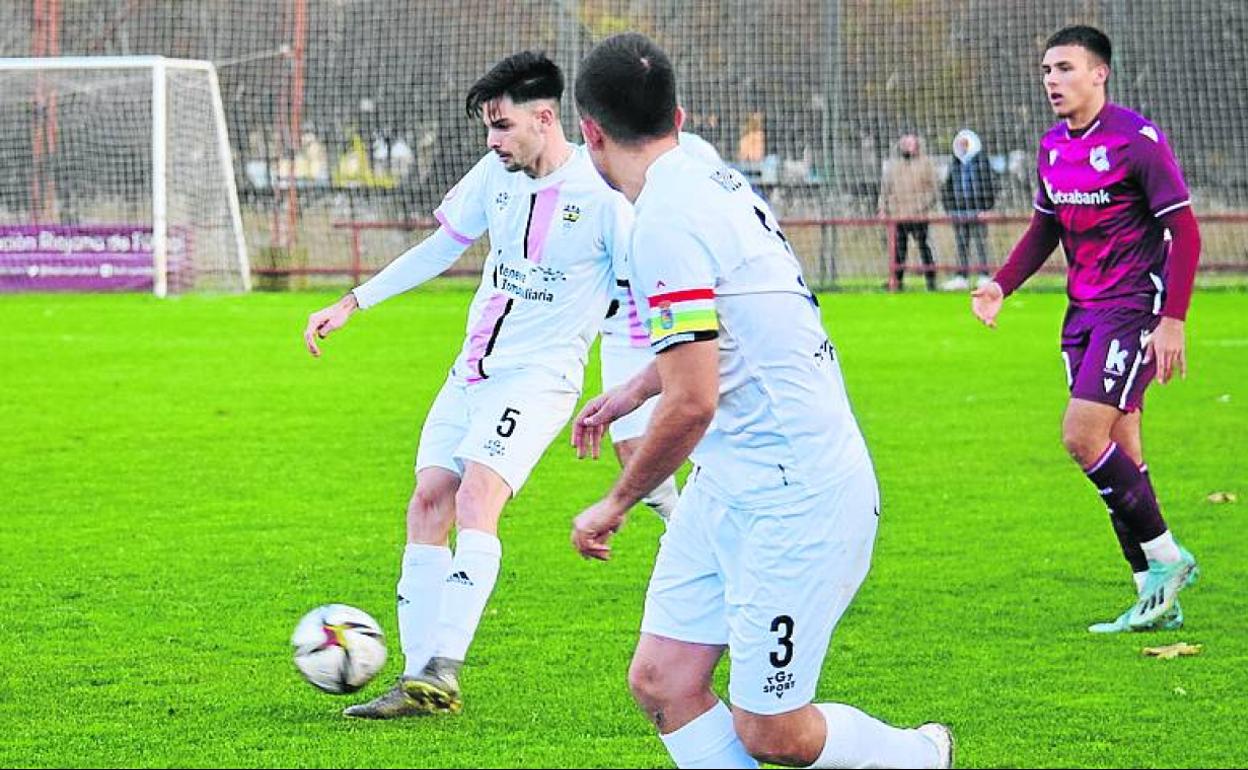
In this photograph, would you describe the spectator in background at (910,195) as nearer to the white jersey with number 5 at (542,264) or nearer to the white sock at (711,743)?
the white jersey with number 5 at (542,264)

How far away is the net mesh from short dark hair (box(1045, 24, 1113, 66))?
19.4 m

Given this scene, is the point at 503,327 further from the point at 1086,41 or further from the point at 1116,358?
the point at 1086,41

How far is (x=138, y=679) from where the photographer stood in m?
6.24

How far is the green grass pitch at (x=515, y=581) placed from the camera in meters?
5.57

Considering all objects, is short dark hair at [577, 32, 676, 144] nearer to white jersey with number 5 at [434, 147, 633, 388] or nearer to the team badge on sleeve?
the team badge on sleeve

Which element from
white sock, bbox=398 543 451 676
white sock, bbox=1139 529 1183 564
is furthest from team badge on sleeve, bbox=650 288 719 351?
white sock, bbox=1139 529 1183 564

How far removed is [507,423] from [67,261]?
72.8 ft

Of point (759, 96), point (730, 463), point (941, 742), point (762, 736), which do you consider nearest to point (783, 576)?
point (730, 463)

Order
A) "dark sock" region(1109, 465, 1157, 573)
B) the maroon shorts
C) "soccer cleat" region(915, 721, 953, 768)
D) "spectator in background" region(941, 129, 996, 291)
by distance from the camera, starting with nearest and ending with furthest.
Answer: "soccer cleat" region(915, 721, 953, 768), the maroon shorts, "dark sock" region(1109, 465, 1157, 573), "spectator in background" region(941, 129, 996, 291)

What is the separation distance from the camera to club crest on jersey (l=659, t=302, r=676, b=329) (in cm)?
392

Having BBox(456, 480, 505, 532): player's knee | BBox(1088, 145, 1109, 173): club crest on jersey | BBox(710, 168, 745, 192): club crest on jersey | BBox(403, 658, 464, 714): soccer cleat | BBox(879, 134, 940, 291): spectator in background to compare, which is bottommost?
BBox(879, 134, 940, 291): spectator in background

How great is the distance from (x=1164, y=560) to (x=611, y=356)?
90.2 inches

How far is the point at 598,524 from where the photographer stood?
4.13 metres

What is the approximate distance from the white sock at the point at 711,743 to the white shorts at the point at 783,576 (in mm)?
143
